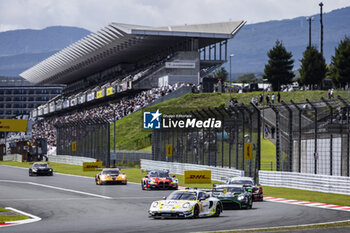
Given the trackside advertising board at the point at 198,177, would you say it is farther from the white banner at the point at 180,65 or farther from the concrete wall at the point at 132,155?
the white banner at the point at 180,65

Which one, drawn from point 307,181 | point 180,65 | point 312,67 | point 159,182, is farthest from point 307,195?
point 180,65

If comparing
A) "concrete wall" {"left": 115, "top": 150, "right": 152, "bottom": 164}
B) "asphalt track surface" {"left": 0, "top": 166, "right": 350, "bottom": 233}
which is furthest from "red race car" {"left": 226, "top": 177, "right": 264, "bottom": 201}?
"concrete wall" {"left": 115, "top": 150, "right": 152, "bottom": 164}

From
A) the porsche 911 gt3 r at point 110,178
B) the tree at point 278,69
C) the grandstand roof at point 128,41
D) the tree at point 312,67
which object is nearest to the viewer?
the porsche 911 gt3 r at point 110,178

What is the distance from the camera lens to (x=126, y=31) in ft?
274

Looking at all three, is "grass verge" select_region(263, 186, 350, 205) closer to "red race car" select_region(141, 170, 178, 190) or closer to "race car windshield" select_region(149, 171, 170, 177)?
"red race car" select_region(141, 170, 178, 190)

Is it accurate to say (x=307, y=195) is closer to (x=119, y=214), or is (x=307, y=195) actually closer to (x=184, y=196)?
(x=184, y=196)

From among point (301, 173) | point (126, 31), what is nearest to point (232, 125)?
point (301, 173)

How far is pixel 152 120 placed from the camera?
59938mm

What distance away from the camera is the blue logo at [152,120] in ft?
193

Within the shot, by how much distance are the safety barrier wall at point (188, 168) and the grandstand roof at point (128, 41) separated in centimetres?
3023

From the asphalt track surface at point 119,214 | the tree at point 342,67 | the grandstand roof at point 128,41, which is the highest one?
the grandstand roof at point 128,41

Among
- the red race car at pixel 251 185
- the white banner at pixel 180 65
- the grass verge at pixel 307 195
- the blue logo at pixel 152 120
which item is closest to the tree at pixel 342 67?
the white banner at pixel 180 65

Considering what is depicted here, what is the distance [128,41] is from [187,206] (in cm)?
7091

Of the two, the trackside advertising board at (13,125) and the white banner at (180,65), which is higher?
the white banner at (180,65)
